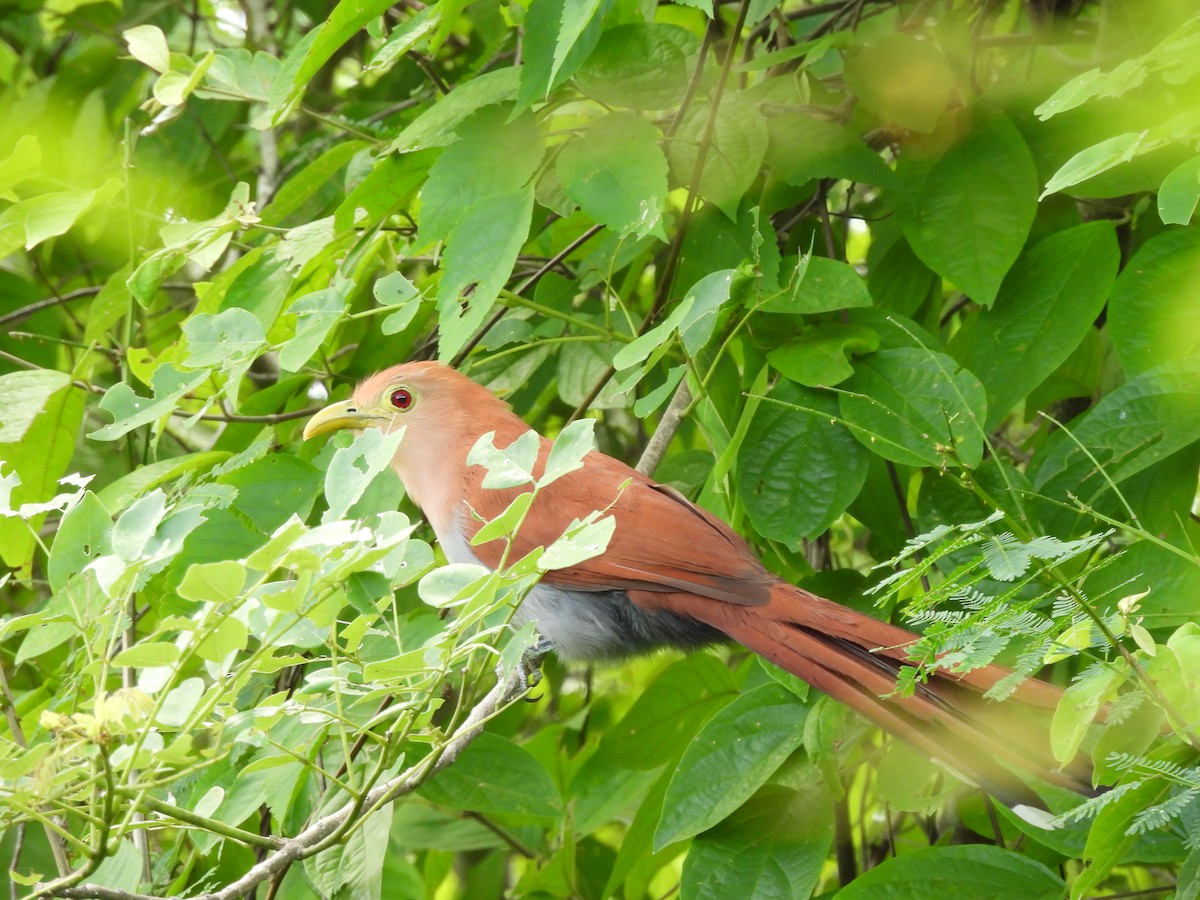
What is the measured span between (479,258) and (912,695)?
1162 mm

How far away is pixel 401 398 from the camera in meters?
3.39

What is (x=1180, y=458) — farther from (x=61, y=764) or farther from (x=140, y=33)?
(x=140, y=33)

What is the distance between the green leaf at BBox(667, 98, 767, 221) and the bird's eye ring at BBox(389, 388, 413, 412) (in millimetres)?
1009

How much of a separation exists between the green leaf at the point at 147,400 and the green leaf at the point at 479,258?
19.4 inches

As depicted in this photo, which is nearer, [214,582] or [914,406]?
[214,582]

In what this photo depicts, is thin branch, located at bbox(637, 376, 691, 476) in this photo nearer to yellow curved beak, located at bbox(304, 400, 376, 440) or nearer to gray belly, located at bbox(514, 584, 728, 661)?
gray belly, located at bbox(514, 584, 728, 661)

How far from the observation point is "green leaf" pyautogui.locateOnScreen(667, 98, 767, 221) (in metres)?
2.81

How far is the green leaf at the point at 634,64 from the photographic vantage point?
107 inches

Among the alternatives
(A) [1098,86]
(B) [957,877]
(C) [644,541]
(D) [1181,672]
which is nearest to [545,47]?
(A) [1098,86]

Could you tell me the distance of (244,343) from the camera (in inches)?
95.8

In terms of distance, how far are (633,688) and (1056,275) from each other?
10.3 feet

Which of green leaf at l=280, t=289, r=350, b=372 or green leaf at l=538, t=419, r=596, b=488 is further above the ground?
green leaf at l=538, t=419, r=596, b=488

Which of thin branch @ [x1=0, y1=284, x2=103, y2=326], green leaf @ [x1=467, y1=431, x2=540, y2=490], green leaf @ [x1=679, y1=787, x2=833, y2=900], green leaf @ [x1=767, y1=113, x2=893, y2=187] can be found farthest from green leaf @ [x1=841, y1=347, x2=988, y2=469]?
thin branch @ [x1=0, y1=284, x2=103, y2=326]

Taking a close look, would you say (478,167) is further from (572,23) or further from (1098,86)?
(1098,86)
